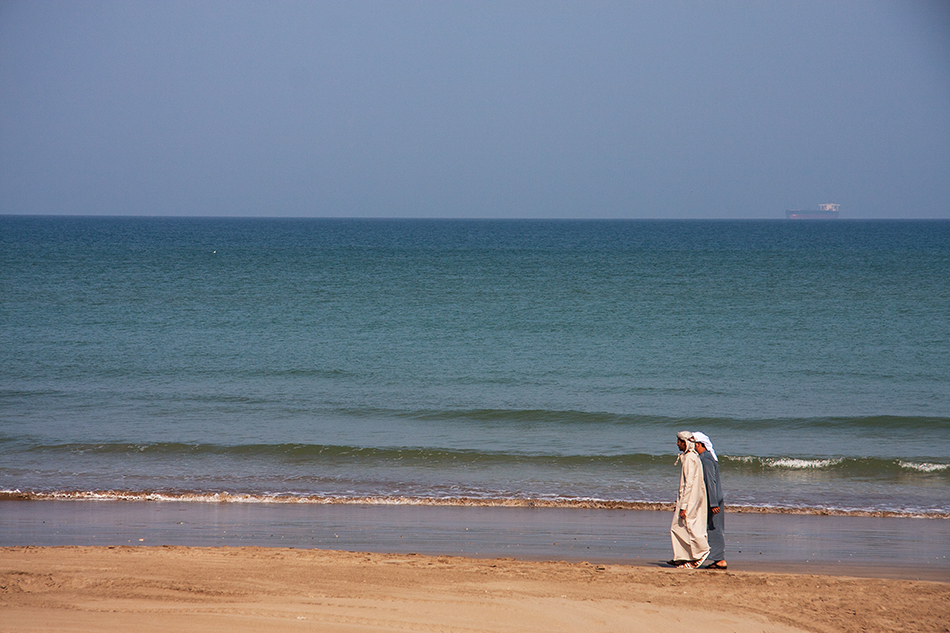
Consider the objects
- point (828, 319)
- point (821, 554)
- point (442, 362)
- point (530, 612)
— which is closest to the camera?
point (530, 612)

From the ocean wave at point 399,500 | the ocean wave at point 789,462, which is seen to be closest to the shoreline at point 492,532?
the ocean wave at point 399,500

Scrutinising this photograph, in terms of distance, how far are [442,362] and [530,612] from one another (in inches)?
558

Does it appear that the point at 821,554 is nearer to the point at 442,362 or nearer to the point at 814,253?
the point at 442,362

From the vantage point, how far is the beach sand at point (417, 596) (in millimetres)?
5703

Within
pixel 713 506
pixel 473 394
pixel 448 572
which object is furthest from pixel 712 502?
pixel 473 394

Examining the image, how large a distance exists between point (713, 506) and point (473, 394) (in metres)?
9.72

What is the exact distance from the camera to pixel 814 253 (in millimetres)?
61094

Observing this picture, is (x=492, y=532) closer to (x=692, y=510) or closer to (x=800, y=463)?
(x=692, y=510)

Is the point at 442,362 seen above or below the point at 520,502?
above

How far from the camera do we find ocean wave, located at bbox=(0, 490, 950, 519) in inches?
390

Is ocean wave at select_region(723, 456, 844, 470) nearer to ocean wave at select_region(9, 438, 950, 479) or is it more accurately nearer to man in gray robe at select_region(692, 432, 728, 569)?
ocean wave at select_region(9, 438, 950, 479)

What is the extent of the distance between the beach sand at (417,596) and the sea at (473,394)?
3.19 metres

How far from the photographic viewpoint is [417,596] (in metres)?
6.20

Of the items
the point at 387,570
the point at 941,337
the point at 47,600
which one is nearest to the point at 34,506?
the point at 47,600
